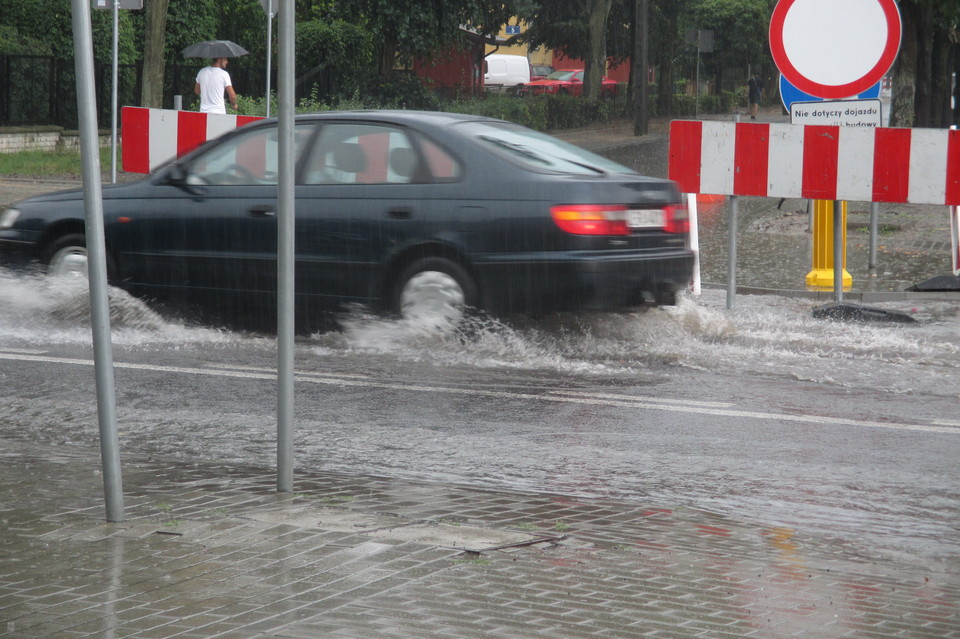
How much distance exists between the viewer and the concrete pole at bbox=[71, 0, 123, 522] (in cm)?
463

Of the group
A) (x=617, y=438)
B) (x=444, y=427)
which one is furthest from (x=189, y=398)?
(x=617, y=438)

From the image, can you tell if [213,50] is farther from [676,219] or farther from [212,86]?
[676,219]

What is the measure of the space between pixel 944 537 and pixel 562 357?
12.8 feet

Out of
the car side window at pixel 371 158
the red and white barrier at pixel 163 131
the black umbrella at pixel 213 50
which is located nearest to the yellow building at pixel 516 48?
the black umbrella at pixel 213 50

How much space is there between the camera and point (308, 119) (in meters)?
9.39

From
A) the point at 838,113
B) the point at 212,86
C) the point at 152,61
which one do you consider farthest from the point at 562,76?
the point at 838,113

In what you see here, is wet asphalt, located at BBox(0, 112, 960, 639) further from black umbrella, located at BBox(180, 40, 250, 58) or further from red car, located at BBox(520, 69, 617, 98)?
red car, located at BBox(520, 69, 617, 98)

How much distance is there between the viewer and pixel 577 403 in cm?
755

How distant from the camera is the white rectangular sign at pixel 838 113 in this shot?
35.7 feet

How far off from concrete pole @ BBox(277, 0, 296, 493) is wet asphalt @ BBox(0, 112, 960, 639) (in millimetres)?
209

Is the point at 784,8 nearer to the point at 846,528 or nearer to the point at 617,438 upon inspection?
the point at 617,438

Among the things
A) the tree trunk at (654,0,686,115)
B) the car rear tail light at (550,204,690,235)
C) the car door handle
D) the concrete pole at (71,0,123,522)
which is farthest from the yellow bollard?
the tree trunk at (654,0,686,115)

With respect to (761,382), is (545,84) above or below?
above

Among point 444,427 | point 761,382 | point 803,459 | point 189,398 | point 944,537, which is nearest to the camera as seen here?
point 944,537
